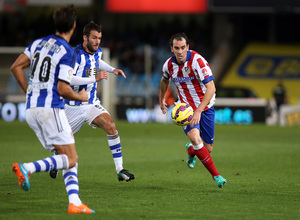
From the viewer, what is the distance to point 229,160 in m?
12.6

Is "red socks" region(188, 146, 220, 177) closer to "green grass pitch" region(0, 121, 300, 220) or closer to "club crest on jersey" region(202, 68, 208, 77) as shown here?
"green grass pitch" region(0, 121, 300, 220)

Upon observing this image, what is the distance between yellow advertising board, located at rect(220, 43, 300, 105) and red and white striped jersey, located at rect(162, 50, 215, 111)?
24927 millimetres

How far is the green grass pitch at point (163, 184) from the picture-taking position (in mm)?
6559

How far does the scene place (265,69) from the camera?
34.9m

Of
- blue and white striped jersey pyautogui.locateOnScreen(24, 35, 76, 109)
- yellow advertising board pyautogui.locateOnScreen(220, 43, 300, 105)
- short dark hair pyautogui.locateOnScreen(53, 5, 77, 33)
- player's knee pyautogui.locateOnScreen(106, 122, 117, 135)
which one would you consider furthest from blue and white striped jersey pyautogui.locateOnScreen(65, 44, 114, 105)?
yellow advertising board pyautogui.locateOnScreen(220, 43, 300, 105)

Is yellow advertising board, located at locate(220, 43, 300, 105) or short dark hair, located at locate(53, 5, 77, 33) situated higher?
short dark hair, located at locate(53, 5, 77, 33)

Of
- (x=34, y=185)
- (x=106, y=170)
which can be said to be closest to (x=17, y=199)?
(x=34, y=185)

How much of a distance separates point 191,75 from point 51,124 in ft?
10.5

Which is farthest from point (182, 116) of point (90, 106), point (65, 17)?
point (65, 17)

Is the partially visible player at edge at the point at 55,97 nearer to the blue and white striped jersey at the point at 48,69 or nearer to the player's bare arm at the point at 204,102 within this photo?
the blue and white striped jersey at the point at 48,69

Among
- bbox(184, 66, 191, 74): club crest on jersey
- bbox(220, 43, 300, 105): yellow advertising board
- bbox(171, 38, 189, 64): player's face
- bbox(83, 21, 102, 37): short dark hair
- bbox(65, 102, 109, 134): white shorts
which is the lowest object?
bbox(220, 43, 300, 105): yellow advertising board

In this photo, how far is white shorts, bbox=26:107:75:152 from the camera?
6250 mm

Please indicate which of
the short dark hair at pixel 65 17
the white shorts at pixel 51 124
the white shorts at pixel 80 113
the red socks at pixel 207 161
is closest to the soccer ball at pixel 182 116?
the red socks at pixel 207 161

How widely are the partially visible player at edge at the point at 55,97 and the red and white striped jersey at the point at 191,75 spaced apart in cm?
272
